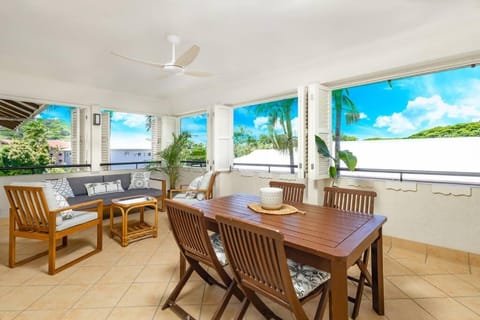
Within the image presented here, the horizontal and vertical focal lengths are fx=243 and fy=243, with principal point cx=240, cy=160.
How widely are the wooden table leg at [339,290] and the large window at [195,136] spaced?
4.83 meters

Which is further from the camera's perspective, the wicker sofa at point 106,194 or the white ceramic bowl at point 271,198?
the wicker sofa at point 106,194

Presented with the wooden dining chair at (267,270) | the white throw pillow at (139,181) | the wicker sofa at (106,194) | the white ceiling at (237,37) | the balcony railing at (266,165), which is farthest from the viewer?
the white throw pillow at (139,181)

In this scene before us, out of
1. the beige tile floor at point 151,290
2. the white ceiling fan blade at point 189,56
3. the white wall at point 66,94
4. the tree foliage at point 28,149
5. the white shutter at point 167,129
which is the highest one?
the white wall at point 66,94

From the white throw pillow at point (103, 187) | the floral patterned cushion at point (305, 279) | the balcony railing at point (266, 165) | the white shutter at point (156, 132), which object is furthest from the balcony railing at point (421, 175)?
the white shutter at point (156, 132)

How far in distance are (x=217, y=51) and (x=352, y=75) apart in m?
1.80

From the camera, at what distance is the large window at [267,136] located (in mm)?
4566

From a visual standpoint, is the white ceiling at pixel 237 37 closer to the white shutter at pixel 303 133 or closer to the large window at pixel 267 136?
the white shutter at pixel 303 133

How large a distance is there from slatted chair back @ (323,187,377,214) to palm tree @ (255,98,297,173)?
2.00 metres

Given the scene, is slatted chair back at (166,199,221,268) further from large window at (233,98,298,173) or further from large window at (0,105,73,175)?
large window at (0,105,73,175)

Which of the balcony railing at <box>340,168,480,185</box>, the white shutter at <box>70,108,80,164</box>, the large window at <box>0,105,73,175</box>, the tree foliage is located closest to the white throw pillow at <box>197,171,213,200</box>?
the balcony railing at <box>340,168,480,185</box>

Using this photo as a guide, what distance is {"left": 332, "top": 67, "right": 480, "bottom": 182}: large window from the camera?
114 inches

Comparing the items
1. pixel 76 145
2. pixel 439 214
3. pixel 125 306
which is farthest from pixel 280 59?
pixel 76 145

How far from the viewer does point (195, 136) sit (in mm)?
6094

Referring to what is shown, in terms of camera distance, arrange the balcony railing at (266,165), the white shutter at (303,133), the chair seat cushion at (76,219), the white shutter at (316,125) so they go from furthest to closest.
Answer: the balcony railing at (266,165) < the white shutter at (303,133) < the white shutter at (316,125) < the chair seat cushion at (76,219)
